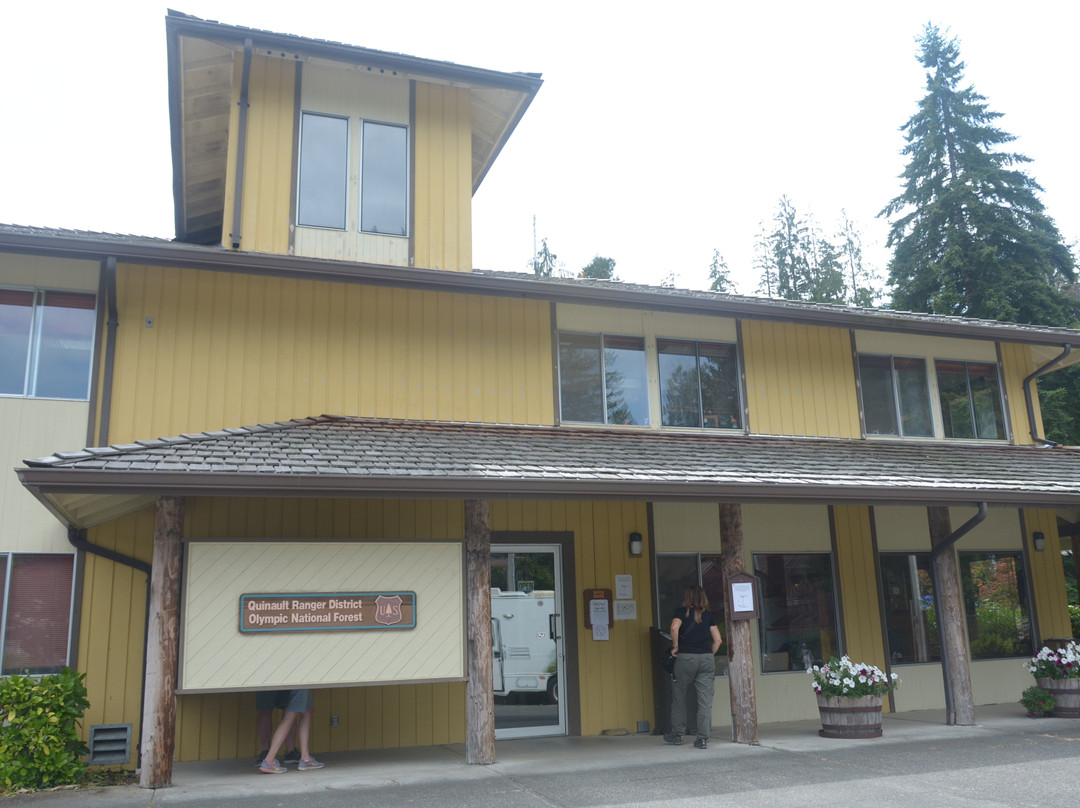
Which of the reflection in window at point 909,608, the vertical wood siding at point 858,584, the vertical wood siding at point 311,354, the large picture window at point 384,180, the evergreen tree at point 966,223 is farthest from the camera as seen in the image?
A: the evergreen tree at point 966,223

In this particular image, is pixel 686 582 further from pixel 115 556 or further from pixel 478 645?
pixel 115 556

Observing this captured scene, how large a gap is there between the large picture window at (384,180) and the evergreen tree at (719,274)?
111 ft

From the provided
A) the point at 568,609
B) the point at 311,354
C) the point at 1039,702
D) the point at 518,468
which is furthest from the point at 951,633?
the point at 311,354

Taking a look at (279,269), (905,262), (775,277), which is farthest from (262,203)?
(775,277)

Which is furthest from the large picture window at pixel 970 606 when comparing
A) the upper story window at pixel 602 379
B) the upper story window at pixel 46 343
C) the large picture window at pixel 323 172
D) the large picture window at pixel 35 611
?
the upper story window at pixel 46 343

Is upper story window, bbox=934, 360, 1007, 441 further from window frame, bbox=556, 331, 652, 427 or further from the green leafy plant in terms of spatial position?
window frame, bbox=556, 331, 652, 427

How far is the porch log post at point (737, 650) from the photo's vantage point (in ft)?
33.3

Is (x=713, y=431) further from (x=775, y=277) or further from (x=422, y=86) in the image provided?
(x=775, y=277)

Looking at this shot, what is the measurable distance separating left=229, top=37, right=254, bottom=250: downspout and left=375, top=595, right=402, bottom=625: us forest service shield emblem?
15.9 feet

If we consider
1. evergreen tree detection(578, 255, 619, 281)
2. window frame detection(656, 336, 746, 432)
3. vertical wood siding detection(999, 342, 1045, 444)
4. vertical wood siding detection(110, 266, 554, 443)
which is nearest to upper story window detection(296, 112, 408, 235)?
vertical wood siding detection(110, 266, 554, 443)

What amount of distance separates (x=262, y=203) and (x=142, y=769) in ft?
21.5

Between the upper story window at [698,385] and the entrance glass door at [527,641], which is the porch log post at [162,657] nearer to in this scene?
the entrance glass door at [527,641]

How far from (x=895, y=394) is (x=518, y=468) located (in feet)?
24.4

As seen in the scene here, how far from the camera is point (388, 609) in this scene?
8.72 metres
